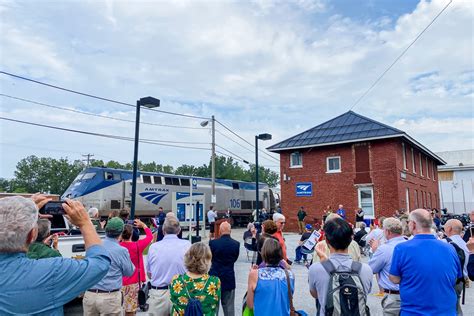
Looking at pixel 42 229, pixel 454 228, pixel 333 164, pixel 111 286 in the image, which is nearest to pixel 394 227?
pixel 454 228

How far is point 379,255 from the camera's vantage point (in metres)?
4.53

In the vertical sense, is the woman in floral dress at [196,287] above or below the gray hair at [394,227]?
below

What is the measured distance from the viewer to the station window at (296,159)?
25.7m

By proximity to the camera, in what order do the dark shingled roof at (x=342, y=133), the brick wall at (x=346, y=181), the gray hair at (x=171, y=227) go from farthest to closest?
the dark shingled roof at (x=342, y=133) < the brick wall at (x=346, y=181) < the gray hair at (x=171, y=227)

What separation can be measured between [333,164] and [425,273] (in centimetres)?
2162

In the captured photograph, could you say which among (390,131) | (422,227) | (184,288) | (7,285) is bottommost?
(184,288)

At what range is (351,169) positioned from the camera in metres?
23.4

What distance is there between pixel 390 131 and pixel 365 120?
3.04 meters

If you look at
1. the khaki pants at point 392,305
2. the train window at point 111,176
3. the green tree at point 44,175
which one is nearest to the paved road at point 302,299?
the khaki pants at point 392,305

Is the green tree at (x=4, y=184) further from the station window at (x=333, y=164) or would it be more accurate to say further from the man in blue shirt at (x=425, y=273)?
the man in blue shirt at (x=425, y=273)

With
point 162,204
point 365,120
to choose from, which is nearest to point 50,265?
point 365,120

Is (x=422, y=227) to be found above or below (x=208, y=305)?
above

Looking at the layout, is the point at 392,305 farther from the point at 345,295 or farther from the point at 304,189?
the point at 304,189

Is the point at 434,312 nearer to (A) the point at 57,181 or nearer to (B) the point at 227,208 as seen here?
(B) the point at 227,208
